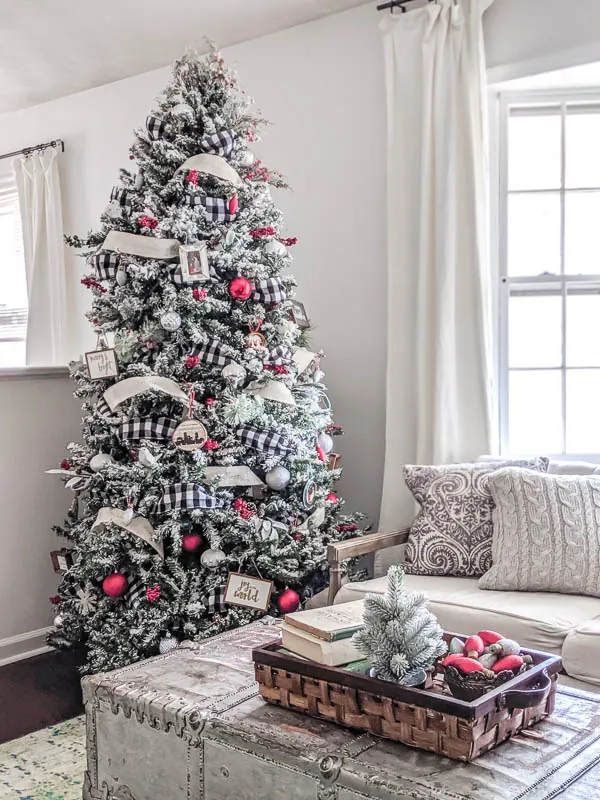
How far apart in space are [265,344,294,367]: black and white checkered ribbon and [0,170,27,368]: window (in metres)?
3.12

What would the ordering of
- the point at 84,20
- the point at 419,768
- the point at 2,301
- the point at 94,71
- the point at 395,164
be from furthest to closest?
the point at 2,301, the point at 94,71, the point at 84,20, the point at 395,164, the point at 419,768

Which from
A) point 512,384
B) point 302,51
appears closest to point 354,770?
point 512,384

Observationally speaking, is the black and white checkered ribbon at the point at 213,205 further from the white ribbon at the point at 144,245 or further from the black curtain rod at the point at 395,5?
the black curtain rod at the point at 395,5

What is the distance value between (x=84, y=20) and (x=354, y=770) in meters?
3.78

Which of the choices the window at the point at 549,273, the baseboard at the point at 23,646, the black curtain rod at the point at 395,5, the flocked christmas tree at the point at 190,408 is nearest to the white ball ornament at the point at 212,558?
the flocked christmas tree at the point at 190,408

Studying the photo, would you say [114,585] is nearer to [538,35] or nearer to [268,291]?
[268,291]

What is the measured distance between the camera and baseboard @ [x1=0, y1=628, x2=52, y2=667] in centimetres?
364

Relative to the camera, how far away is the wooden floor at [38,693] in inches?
121

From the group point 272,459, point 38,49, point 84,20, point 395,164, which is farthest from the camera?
point 38,49

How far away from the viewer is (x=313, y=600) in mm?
3182

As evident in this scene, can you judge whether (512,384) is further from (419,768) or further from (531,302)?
(419,768)

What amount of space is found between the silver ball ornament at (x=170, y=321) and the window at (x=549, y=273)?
1.55 meters

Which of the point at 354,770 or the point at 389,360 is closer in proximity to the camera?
the point at 354,770

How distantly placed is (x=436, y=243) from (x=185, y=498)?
1572mm
